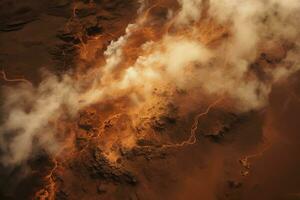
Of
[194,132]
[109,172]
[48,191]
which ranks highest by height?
[194,132]

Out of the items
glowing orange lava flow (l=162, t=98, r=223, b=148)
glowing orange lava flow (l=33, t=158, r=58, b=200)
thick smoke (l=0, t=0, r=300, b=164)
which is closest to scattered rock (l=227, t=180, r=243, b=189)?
glowing orange lava flow (l=162, t=98, r=223, b=148)

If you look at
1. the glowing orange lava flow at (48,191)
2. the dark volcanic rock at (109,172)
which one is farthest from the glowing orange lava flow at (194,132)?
the glowing orange lava flow at (48,191)

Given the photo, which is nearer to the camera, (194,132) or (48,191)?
(48,191)

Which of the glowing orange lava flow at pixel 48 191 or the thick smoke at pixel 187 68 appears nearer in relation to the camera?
the glowing orange lava flow at pixel 48 191

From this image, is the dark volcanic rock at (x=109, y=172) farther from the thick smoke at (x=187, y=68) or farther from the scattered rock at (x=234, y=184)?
the scattered rock at (x=234, y=184)

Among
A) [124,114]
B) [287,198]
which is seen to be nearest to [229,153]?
[287,198]

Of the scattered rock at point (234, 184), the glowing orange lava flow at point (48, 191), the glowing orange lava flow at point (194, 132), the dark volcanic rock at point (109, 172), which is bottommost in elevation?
the glowing orange lava flow at point (48, 191)

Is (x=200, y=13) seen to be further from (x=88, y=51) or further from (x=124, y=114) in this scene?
(x=124, y=114)

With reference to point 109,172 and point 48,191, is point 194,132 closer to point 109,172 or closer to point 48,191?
point 109,172

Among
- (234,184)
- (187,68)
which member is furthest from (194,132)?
(187,68)
